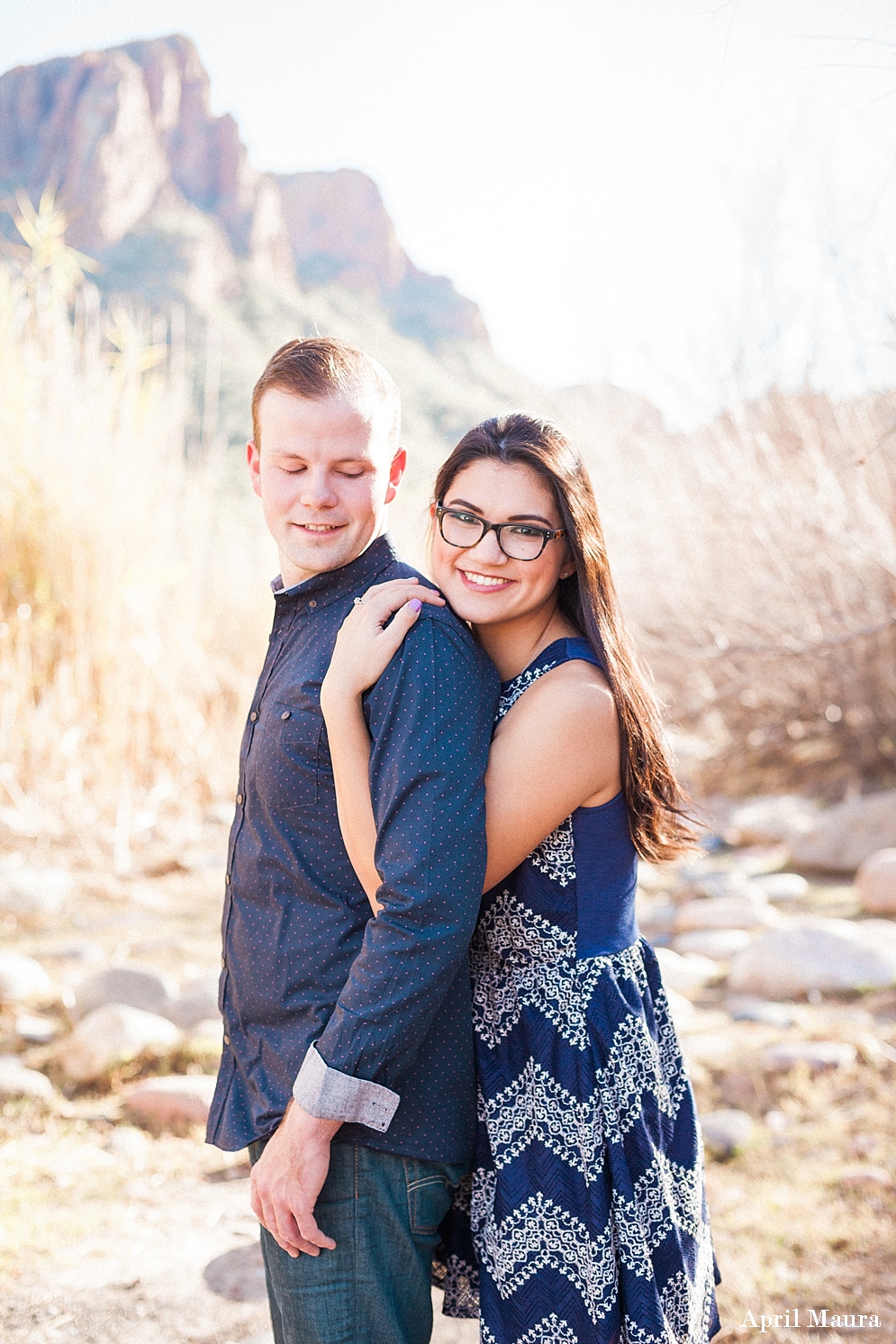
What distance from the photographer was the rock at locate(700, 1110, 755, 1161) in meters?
2.90

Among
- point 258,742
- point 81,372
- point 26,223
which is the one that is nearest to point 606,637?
point 258,742

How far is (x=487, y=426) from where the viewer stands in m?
1.58

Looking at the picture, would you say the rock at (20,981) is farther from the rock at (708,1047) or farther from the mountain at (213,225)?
the mountain at (213,225)

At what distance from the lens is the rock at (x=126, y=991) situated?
3.78m

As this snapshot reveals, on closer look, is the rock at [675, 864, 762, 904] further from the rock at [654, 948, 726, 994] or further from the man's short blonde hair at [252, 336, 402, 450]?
the man's short blonde hair at [252, 336, 402, 450]

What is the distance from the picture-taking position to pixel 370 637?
1401 mm

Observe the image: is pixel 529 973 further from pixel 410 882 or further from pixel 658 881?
pixel 658 881

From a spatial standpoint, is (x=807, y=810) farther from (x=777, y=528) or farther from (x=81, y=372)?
(x=81, y=372)

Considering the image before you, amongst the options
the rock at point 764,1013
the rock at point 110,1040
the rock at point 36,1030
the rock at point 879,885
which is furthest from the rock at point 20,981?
the rock at point 879,885

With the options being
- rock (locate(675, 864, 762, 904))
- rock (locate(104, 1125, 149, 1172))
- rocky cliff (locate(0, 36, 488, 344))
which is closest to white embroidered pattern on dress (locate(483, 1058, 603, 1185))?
rock (locate(104, 1125, 149, 1172))

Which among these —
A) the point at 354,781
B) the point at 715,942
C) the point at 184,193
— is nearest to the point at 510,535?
the point at 354,781

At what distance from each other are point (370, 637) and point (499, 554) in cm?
24

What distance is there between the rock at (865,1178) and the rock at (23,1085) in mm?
2234

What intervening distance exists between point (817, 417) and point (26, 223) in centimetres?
430
